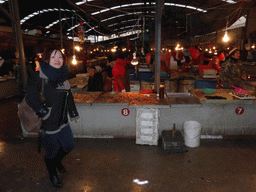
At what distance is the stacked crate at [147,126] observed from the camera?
4555 mm

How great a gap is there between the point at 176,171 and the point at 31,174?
10.0ft

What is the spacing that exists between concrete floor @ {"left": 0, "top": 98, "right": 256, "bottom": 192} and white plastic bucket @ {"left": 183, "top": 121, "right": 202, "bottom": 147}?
6.5 inches

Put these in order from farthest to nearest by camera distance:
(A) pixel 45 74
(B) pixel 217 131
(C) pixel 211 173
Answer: (B) pixel 217 131, (C) pixel 211 173, (A) pixel 45 74

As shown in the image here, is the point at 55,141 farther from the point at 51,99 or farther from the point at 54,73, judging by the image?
the point at 54,73

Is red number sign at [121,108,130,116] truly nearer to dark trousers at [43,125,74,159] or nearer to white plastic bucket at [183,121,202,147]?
white plastic bucket at [183,121,202,147]

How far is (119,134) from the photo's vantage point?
Result: 5.18 m

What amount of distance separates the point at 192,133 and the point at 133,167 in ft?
5.91

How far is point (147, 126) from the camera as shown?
15.1 ft

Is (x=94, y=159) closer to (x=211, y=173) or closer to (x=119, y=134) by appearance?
(x=119, y=134)

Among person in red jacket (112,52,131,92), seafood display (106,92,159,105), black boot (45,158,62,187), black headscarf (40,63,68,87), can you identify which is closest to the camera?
black headscarf (40,63,68,87)

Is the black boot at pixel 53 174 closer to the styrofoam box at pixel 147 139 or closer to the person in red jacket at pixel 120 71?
the styrofoam box at pixel 147 139

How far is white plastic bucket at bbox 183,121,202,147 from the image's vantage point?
14.7 feet

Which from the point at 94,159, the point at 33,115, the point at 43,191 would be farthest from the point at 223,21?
the point at 43,191

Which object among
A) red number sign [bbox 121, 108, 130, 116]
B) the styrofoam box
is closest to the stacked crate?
the styrofoam box
